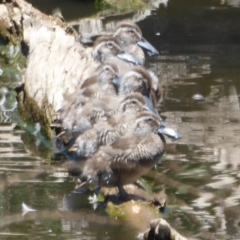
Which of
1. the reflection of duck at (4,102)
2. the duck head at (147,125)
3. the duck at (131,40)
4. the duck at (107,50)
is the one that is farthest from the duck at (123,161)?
the duck at (131,40)

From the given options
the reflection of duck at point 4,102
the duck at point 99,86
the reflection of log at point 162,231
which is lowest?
the reflection of duck at point 4,102

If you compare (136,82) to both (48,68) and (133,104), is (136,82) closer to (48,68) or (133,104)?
(133,104)

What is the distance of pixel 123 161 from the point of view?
18.6 ft

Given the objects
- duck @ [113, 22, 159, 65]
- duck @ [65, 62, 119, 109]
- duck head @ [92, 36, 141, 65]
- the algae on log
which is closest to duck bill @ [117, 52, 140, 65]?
duck head @ [92, 36, 141, 65]

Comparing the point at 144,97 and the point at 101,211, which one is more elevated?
the point at 144,97

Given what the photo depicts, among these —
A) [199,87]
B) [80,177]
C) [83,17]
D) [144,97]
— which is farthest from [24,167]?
[83,17]

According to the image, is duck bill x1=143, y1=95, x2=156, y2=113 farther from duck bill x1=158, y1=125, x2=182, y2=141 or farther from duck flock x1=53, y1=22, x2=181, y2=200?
duck bill x1=158, y1=125, x2=182, y2=141

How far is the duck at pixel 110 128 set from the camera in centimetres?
614

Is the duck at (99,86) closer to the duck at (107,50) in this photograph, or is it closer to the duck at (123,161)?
the duck at (107,50)

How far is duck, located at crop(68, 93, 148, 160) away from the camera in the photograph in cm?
614

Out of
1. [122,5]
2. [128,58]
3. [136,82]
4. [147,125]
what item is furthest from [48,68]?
[122,5]

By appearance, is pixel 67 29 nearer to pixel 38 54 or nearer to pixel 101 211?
pixel 38 54

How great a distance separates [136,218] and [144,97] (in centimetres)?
167

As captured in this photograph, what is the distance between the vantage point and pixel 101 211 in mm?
5703
